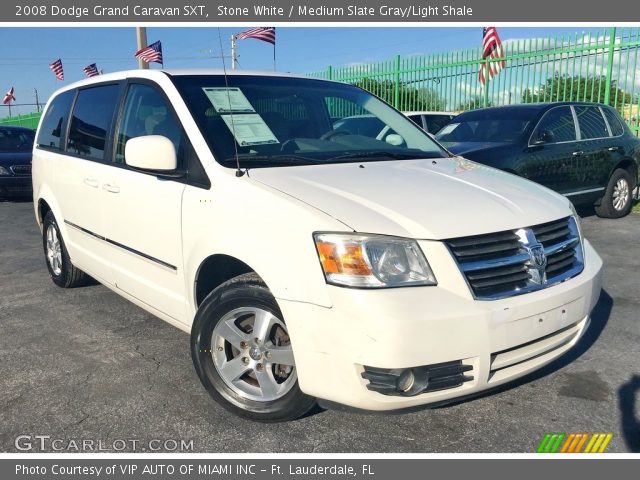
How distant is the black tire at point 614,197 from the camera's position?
8.39m

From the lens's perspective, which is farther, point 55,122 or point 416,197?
point 55,122

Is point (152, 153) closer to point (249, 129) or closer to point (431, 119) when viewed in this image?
point (249, 129)

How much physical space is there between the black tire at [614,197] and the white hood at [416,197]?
573cm

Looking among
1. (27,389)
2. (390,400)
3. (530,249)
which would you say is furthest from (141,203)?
(530,249)

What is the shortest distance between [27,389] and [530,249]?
2.78 meters

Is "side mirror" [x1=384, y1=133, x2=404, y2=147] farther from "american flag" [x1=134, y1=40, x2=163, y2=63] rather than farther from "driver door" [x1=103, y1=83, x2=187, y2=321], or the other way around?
"american flag" [x1=134, y1=40, x2=163, y2=63]

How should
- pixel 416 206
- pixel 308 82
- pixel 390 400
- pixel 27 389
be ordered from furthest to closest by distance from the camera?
pixel 308 82
pixel 27 389
pixel 416 206
pixel 390 400

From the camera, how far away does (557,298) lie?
2.74m

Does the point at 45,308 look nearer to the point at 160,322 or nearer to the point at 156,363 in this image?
the point at 160,322

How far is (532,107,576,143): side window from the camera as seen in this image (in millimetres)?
7418

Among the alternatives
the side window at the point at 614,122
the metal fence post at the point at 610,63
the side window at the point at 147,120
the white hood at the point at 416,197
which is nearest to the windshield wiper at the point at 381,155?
the white hood at the point at 416,197

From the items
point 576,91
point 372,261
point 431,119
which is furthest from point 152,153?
point 576,91

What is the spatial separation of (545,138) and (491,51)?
6384mm

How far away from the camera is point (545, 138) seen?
7168 millimetres
